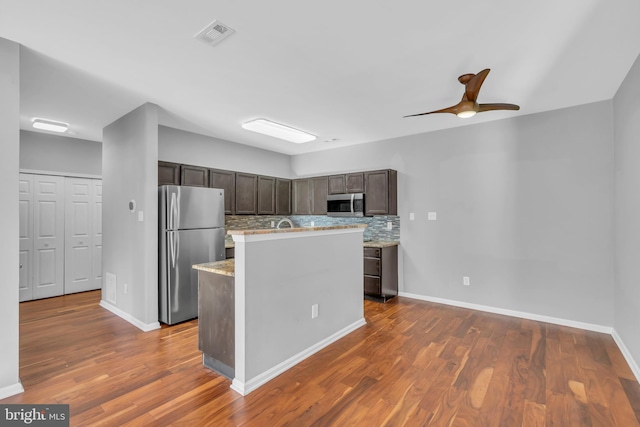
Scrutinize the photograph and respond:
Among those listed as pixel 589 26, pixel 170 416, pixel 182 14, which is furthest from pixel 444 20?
pixel 170 416

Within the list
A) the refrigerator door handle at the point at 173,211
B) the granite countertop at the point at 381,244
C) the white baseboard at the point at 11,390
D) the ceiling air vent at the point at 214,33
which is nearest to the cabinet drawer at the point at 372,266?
the granite countertop at the point at 381,244

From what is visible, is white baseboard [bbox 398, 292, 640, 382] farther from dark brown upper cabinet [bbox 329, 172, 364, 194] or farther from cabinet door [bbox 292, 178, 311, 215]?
cabinet door [bbox 292, 178, 311, 215]

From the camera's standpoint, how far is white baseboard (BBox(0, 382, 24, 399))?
2225 millimetres

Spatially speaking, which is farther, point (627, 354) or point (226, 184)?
point (226, 184)

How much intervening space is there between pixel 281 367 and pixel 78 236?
15.9 ft

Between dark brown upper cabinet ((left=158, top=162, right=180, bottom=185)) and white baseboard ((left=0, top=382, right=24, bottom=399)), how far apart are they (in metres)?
2.59

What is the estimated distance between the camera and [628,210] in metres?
2.85

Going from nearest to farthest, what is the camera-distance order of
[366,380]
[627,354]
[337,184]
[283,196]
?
[366,380] → [627,354] → [337,184] → [283,196]

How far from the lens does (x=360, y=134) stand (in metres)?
4.95

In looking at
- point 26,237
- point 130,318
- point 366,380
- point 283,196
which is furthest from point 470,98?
point 26,237

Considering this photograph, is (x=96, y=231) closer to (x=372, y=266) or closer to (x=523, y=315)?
(x=372, y=266)

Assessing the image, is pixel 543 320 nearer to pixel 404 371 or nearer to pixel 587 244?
pixel 587 244

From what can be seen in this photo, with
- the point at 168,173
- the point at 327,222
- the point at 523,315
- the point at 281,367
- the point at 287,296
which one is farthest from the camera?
the point at 327,222

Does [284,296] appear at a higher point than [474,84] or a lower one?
lower
